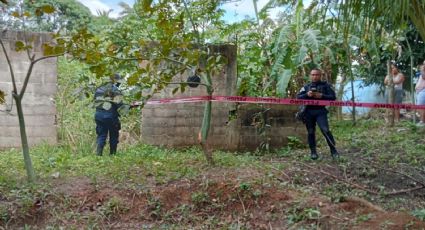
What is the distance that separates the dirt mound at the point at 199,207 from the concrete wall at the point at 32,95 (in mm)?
2968

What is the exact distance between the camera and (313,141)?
671cm

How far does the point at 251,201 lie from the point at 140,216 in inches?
44.5

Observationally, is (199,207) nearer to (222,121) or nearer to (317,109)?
(317,109)

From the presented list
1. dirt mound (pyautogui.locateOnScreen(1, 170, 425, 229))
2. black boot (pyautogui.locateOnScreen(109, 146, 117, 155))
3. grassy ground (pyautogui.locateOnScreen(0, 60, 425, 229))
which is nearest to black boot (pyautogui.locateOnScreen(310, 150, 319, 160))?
grassy ground (pyautogui.locateOnScreen(0, 60, 425, 229))

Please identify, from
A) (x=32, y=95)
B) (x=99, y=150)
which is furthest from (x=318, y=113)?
(x=32, y=95)

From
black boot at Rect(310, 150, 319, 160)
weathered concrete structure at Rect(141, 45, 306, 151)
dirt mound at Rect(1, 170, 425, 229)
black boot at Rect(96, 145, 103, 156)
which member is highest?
weathered concrete structure at Rect(141, 45, 306, 151)

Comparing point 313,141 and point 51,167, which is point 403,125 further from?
point 51,167

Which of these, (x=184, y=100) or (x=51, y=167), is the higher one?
(x=184, y=100)

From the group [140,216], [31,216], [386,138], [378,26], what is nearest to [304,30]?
[386,138]

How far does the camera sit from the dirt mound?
4.39m

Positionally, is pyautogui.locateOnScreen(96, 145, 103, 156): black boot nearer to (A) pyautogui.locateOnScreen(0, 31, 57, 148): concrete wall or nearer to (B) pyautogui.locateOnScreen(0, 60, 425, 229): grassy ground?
(B) pyautogui.locateOnScreen(0, 60, 425, 229): grassy ground

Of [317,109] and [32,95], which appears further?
[32,95]

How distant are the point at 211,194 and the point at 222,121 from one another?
280 cm

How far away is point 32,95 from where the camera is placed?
25.6 feet
